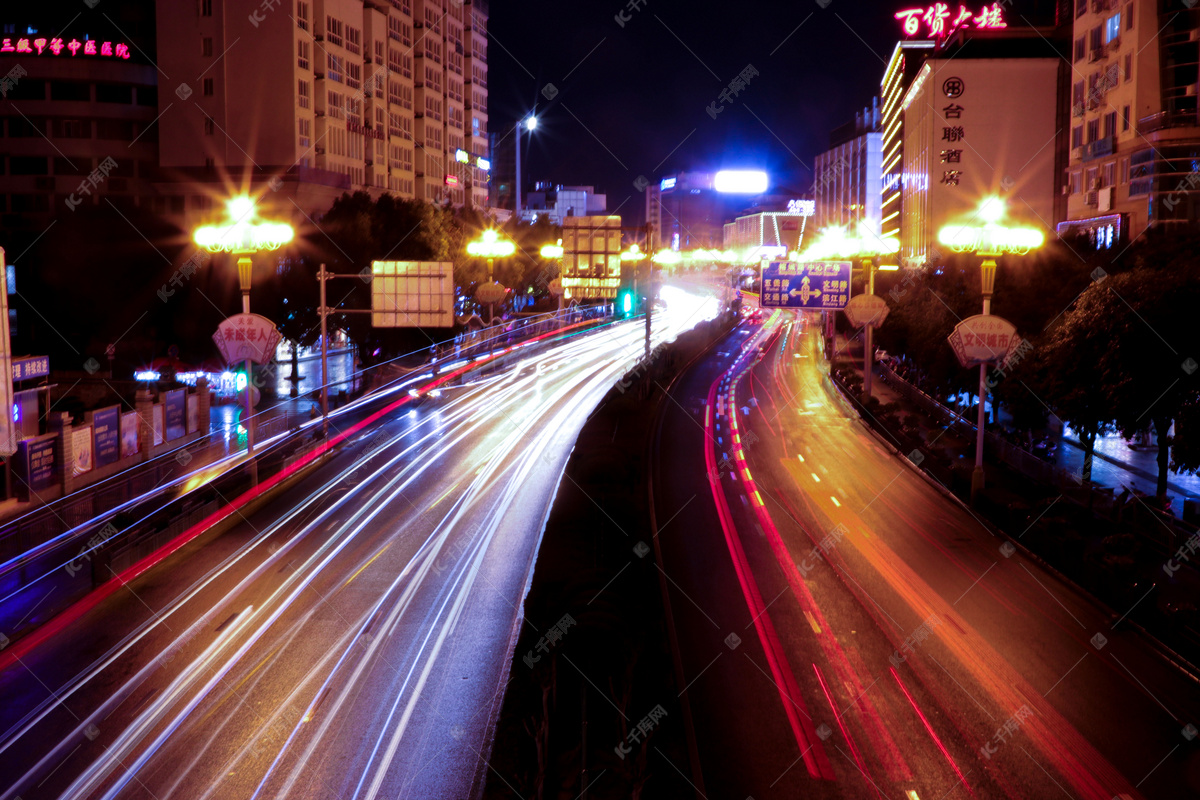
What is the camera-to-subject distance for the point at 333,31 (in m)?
69.6

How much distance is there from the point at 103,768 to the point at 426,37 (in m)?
89.9

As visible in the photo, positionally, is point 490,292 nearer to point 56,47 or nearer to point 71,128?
point 71,128

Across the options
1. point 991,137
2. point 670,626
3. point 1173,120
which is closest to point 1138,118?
point 1173,120

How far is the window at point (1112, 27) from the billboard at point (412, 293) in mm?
39134

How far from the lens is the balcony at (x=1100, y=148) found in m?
51.0

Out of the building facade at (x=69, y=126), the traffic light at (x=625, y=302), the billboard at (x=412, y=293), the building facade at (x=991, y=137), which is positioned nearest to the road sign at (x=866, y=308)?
the billboard at (x=412, y=293)

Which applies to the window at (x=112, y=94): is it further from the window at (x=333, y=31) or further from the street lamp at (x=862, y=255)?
the street lamp at (x=862, y=255)

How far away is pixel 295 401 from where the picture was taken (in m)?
44.3

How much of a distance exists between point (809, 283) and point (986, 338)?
14629 millimetres

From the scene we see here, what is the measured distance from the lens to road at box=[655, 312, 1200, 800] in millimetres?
12859

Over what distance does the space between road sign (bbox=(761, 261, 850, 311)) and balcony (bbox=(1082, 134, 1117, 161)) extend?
2267 cm

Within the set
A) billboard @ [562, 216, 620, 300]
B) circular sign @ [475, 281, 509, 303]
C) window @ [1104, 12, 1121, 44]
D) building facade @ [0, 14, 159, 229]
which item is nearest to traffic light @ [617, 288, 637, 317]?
circular sign @ [475, 281, 509, 303]

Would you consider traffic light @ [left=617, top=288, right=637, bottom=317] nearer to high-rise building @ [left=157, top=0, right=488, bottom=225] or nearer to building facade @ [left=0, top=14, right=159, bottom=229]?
high-rise building @ [left=157, top=0, right=488, bottom=225]

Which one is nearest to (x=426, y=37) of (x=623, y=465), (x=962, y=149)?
(x=962, y=149)
